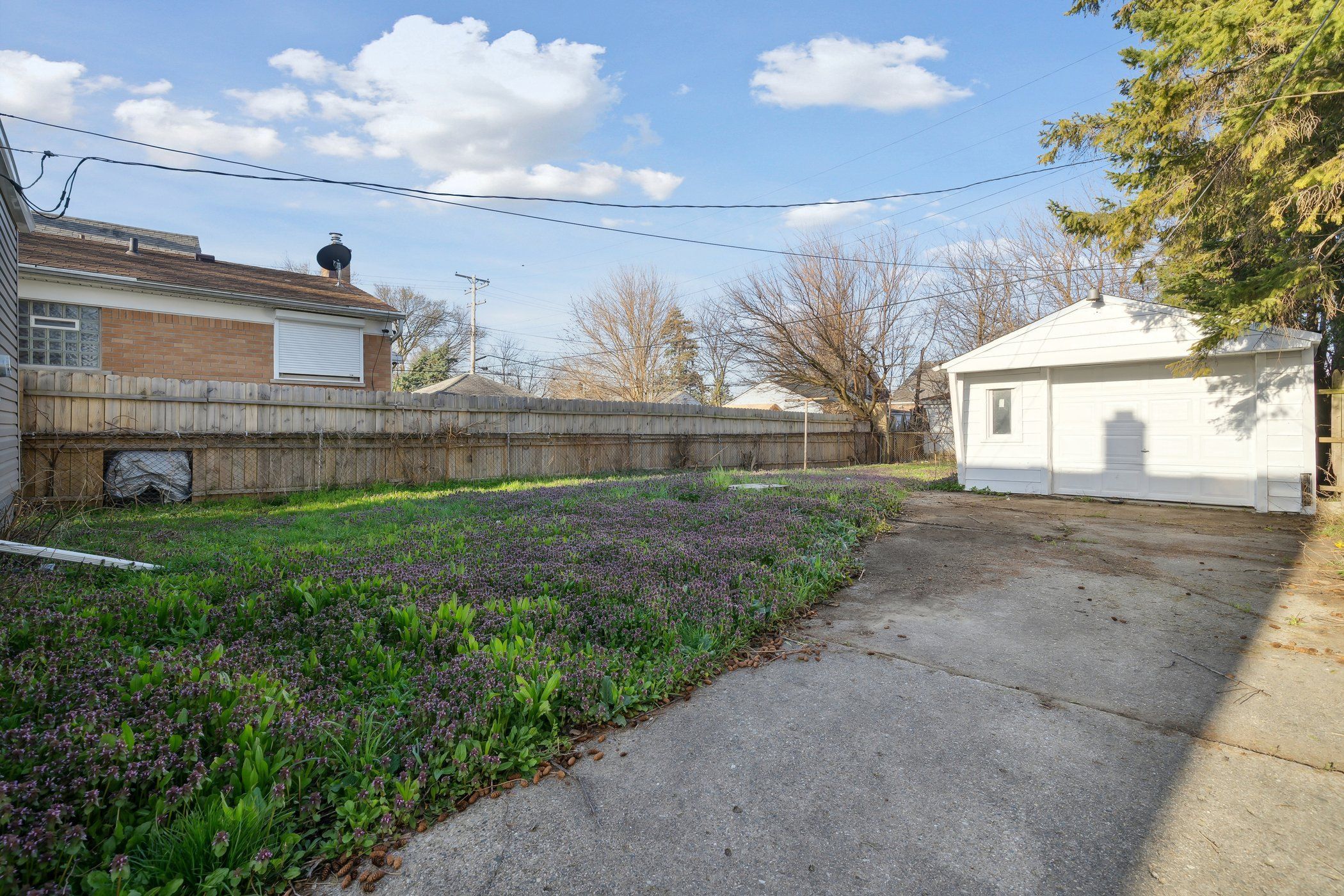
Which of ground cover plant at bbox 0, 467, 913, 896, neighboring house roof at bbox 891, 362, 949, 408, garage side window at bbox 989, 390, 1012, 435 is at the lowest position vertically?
ground cover plant at bbox 0, 467, 913, 896

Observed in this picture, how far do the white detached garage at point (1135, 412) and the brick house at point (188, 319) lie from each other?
508 inches

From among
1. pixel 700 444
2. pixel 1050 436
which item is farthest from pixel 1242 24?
pixel 700 444

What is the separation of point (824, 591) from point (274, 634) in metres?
3.29

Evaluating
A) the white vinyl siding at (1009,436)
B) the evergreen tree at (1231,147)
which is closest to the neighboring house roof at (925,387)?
the white vinyl siding at (1009,436)

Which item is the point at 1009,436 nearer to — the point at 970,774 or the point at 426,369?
the point at 970,774

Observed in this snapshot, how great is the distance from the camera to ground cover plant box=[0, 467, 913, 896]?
1625 millimetres

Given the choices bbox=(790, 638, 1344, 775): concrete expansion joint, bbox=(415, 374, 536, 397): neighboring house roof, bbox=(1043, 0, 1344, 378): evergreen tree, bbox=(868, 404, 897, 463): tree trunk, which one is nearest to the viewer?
bbox=(790, 638, 1344, 775): concrete expansion joint

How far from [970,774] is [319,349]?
50.5 feet

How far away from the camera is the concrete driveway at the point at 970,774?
1.68 meters

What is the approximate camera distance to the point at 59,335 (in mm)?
11438

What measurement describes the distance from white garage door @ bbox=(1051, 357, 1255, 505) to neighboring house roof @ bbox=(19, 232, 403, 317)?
13935mm

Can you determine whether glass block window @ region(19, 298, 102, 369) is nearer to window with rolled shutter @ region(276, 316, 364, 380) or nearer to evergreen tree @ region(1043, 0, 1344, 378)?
window with rolled shutter @ region(276, 316, 364, 380)

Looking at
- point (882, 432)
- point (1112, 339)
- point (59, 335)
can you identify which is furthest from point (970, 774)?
point (882, 432)

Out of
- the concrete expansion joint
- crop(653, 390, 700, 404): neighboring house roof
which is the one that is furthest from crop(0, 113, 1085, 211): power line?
crop(653, 390, 700, 404): neighboring house roof
